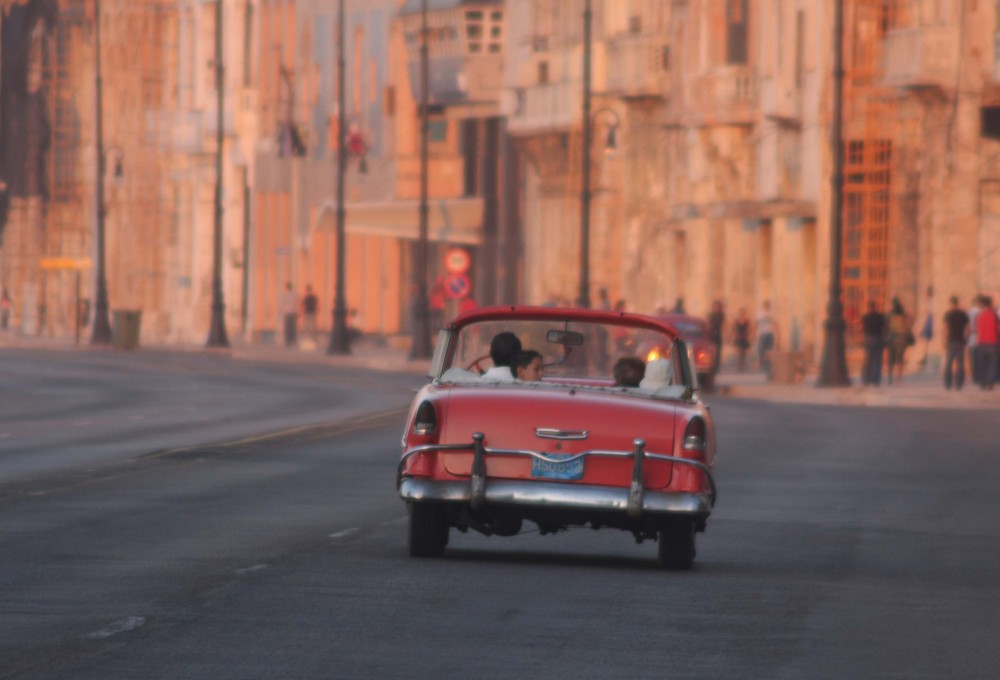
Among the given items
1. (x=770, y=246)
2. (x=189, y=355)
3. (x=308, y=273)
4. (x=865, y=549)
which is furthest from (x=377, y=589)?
(x=308, y=273)

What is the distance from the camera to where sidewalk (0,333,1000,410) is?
45.7 m

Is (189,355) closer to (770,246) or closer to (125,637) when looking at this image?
(770,246)

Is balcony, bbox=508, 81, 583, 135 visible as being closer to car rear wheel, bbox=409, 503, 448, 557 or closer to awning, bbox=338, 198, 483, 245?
awning, bbox=338, 198, 483, 245

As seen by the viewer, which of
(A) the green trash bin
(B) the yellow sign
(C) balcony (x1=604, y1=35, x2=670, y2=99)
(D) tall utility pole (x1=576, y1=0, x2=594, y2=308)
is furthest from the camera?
(B) the yellow sign

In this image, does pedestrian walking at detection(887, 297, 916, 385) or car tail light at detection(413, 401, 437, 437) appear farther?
pedestrian walking at detection(887, 297, 916, 385)

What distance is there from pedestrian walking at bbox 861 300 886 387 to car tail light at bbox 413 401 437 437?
36.0 metres

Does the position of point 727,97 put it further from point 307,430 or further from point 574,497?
point 574,497

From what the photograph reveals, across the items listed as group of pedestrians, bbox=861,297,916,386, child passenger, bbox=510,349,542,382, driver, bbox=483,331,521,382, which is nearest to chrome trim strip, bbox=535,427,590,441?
child passenger, bbox=510,349,542,382

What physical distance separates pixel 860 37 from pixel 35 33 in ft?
207

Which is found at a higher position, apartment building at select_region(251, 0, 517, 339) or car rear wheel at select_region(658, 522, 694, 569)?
apartment building at select_region(251, 0, 517, 339)

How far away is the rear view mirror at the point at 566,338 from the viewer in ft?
48.0

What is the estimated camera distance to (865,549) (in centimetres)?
1728

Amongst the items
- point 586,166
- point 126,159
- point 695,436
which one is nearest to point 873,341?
point 586,166

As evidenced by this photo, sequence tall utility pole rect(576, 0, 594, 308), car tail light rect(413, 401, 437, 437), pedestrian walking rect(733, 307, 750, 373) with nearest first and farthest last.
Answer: car tail light rect(413, 401, 437, 437)
tall utility pole rect(576, 0, 594, 308)
pedestrian walking rect(733, 307, 750, 373)
